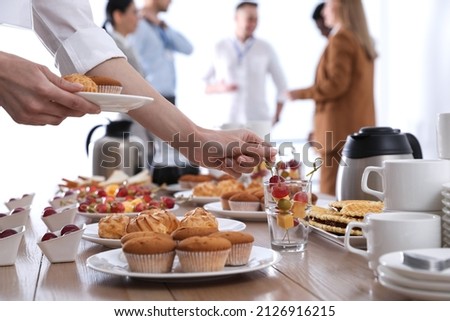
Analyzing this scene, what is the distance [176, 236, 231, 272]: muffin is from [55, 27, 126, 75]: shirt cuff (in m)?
0.73

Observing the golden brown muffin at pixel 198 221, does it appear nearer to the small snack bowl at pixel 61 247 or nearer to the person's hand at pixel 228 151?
the small snack bowl at pixel 61 247

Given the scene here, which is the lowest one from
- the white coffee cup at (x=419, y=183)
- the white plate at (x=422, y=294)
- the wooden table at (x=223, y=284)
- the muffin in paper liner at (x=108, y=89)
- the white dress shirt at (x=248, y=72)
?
the wooden table at (x=223, y=284)

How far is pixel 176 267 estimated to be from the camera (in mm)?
1008

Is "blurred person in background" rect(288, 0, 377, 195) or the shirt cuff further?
"blurred person in background" rect(288, 0, 377, 195)

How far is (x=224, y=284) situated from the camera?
3.17 feet

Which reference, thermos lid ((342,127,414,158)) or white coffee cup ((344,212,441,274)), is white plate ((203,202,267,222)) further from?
white coffee cup ((344,212,441,274))

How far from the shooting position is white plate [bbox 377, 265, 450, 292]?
81 centimetres

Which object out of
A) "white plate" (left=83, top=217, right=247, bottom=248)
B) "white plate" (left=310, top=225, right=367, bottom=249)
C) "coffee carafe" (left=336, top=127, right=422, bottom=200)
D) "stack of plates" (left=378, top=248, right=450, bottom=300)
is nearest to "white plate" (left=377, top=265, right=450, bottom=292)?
"stack of plates" (left=378, top=248, right=450, bottom=300)

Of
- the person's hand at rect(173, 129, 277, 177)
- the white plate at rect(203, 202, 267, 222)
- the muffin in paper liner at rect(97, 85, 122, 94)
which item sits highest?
the muffin in paper liner at rect(97, 85, 122, 94)

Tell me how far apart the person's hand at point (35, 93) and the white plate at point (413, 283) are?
594mm

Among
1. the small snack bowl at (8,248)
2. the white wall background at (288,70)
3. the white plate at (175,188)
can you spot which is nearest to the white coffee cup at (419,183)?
the small snack bowl at (8,248)

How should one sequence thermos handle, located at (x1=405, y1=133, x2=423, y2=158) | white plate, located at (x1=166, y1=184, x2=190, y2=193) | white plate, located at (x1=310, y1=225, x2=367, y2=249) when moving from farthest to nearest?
white plate, located at (x1=166, y1=184, x2=190, y2=193) → thermos handle, located at (x1=405, y1=133, x2=423, y2=158) → white plate, located at (x1=310, y1=225, x2=367, y2=249)

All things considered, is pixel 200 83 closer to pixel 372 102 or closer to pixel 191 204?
pixel 372 102

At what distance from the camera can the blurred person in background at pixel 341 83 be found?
4.30m
